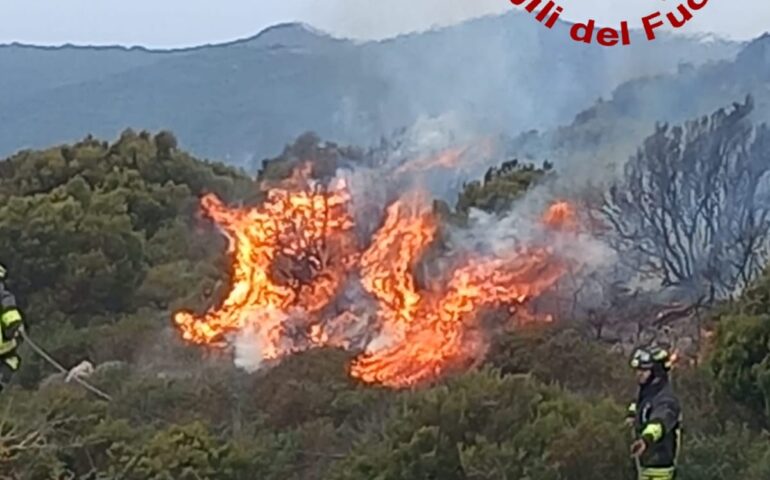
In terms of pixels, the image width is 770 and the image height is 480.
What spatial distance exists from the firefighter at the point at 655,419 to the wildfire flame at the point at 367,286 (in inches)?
194

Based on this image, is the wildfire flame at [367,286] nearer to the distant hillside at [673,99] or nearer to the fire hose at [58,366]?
the distant hillside at [673,99]

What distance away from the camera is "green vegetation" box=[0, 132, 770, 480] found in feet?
37.5

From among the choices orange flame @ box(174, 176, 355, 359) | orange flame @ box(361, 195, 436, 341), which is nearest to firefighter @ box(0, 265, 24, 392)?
orange flame @ box(174, 176, 355, 359)

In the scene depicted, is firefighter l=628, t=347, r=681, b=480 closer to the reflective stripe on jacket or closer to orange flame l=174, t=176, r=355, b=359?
the reflective stripe on jacket

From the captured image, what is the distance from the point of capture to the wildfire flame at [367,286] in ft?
48.3

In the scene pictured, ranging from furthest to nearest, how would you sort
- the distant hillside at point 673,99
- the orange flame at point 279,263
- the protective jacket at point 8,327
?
1. the distant hillside at point 673,99
2. the orange flame at point 279,263
3. the protective jacket at point 8,327

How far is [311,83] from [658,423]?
13.0 m

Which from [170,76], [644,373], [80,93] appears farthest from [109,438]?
[80,93]

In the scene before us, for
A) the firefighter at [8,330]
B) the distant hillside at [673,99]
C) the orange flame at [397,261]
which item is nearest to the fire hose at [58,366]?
the orange flame at [397,261]

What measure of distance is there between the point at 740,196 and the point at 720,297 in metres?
1.03

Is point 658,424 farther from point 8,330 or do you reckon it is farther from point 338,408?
point 338,408

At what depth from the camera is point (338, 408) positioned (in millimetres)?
13328

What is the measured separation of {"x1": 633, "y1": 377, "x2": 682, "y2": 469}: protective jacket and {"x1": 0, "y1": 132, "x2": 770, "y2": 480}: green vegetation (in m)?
2.17

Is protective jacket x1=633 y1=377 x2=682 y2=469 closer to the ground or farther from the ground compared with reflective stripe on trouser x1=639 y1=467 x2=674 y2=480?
farther from the ground
